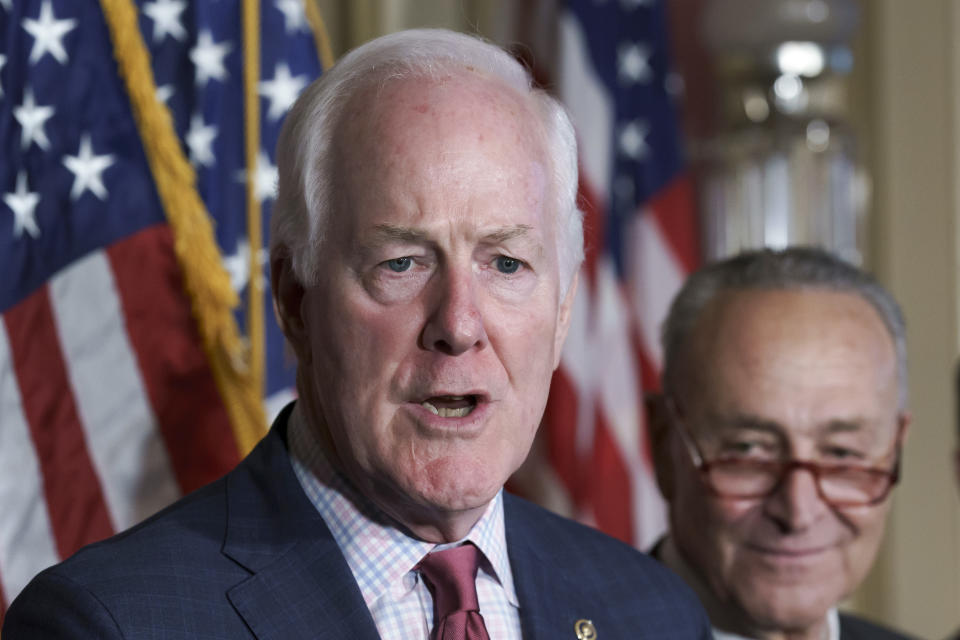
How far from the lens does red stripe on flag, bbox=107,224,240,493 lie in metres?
2.26

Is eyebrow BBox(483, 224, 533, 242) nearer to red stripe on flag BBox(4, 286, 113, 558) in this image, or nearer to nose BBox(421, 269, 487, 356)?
nose BBox(421, 269, 487, 356)

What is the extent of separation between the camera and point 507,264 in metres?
1.52

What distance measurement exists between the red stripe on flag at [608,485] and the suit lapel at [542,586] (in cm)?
194

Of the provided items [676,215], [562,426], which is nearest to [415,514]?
[562,426]

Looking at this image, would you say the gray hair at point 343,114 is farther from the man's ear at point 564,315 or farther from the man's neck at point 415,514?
the man's neck at point 415,514

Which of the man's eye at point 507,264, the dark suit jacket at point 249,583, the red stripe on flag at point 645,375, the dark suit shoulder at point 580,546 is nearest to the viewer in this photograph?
the dark suit jacket at point 249,583

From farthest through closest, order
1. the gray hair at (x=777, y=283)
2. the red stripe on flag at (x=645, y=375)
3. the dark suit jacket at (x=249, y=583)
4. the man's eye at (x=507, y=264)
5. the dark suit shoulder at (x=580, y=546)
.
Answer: the red stripe on flag at (x=645, y=375)
the gray hair at (x=777, y=283)
the dark suit shoulder at (x=580, y=546)
the man's eye at (x=507, y=264)
the dark suit jacket at (x=249, y=583)

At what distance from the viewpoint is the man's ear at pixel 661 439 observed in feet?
7.76

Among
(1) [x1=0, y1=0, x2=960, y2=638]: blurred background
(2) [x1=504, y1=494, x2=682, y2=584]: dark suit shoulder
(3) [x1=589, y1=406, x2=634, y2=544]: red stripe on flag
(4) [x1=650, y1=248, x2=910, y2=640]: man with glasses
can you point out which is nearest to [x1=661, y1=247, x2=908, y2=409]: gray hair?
(4) [x1=650, y1=248, x2=910, y2=640]: man with glasses

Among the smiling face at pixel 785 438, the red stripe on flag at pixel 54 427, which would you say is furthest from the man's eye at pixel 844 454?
the red stripe on flag at pixel 54 427

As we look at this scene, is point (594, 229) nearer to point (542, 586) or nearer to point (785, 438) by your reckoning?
point (785, 438)

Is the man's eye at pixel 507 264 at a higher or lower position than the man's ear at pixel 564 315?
higher

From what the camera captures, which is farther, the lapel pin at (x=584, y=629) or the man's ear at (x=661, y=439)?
the man's ear at (x=661, y=439)

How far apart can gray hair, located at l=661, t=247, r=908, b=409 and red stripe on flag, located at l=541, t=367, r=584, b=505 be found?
4.16 feet
